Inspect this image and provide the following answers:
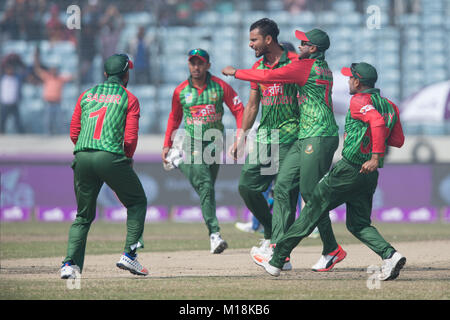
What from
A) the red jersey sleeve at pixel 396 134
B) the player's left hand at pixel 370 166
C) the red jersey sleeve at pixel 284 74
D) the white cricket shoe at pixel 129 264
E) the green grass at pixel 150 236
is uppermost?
the red jersey sleeve at pixel 284 74

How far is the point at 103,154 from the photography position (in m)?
8.08

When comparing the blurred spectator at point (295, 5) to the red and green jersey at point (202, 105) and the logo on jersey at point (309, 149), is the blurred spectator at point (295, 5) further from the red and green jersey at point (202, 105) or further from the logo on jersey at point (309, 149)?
the logo on jersey at point (309, 149)

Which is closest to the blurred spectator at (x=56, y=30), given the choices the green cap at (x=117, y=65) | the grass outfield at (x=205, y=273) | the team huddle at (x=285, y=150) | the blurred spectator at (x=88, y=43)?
the blurred spectator at (x=88, y=43)

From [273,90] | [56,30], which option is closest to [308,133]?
[273,90]

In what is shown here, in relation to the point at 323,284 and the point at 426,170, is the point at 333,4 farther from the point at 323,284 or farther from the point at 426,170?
the point at 323,284

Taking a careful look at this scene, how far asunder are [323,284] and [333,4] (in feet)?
51.6

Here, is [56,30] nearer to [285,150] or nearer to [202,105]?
[202,105]

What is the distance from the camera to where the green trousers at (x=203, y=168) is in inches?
439

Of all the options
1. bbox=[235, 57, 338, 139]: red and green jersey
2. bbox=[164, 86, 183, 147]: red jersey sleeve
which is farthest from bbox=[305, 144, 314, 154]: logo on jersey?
bbox=[164, 86, 183, 147]: red jersey sleeve

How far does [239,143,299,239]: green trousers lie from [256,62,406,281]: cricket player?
0.77 m

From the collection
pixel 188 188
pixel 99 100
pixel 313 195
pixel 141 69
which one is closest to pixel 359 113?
pixel 313 195

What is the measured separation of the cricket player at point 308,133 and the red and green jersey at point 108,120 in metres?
1.10

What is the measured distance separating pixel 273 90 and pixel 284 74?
647mm

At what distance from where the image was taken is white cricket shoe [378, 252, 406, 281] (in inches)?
317
